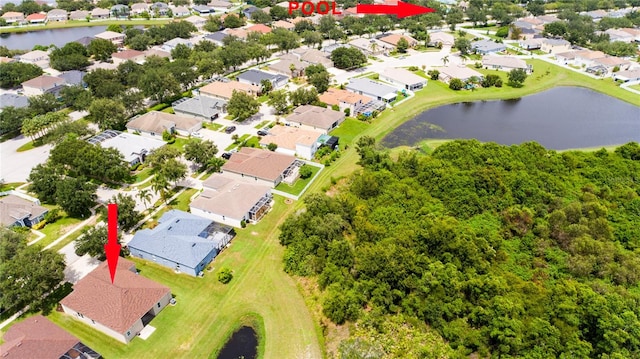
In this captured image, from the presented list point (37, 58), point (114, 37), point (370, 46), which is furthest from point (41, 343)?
point (114, 37)

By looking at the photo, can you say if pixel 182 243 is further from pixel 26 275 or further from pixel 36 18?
pixel 36 18

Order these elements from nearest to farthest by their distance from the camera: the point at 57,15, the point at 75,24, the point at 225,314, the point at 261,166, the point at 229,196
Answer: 1. the point at 225,314
2. the point at 229,196
3. the point at 261,166
4. the point at 75,24
5. the point at 57,15

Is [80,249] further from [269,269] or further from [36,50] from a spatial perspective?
[36,50]

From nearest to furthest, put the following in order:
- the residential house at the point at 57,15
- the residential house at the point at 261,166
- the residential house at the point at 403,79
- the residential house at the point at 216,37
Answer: the residential house at the point at 261,166, the residential house at the point at 403,79, the residential house at the point at 216,37, the residential house at the point at 57,15

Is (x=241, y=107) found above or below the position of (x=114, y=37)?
above

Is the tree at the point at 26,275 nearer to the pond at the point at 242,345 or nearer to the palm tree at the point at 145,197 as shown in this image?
the palm tree at the point at 145,197

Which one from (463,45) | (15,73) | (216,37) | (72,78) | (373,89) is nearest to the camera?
(15,73)

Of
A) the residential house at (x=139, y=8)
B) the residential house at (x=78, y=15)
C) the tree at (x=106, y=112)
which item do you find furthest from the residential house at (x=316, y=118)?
the residential house at (x=78, y=15)
